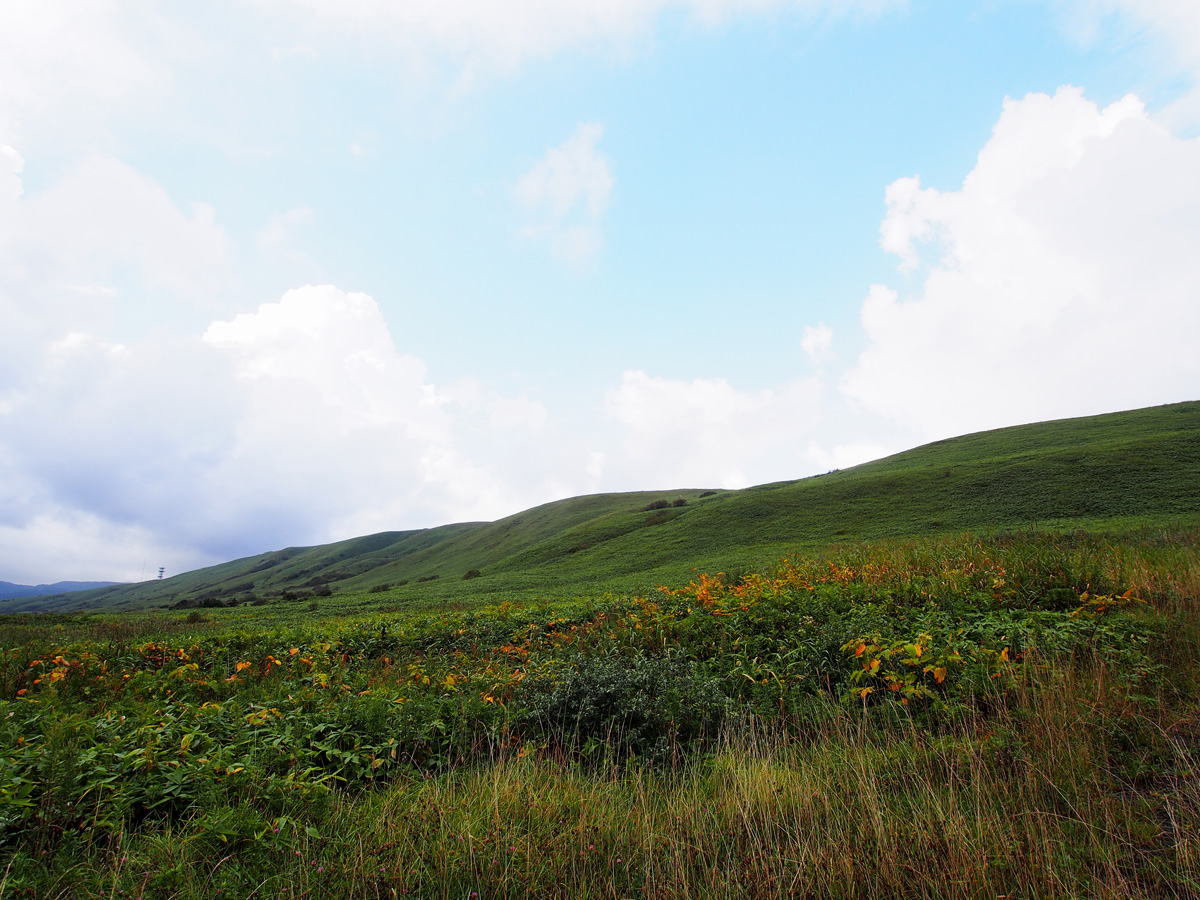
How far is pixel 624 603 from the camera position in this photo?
13.9 metres

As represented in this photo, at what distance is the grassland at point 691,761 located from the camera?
3256mm

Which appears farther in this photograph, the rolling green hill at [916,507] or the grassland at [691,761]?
the rolling green hill at [916,507]

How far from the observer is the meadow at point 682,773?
10.6 ft

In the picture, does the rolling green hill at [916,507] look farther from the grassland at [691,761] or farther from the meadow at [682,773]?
the meadow at [682,773]

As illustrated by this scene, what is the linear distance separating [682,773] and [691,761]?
1.49 feet

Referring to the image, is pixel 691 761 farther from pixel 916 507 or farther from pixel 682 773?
pixel 916 507

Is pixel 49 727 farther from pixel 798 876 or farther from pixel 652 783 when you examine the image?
pixel 798 876

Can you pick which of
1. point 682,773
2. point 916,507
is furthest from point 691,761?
point 916,507

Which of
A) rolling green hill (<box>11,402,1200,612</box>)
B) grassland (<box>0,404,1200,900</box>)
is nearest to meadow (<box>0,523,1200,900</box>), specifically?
grassland (<box>0,404,1200,900</box>)

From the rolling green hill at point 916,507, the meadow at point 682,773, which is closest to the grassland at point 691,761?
the meadow at point 682,773

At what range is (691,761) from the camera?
5.38m

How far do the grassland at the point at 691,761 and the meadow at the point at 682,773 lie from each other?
3 cm

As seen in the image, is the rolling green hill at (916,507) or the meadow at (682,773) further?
the rolling green hill at (916,507)

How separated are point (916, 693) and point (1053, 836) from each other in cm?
224
